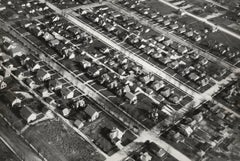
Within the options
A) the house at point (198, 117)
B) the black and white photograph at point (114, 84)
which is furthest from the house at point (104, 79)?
the house at point (198, 117)

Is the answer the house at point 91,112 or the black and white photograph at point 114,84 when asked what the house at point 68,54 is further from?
the house at point 91,112

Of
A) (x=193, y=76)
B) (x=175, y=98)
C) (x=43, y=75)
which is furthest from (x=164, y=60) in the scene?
(x=43, y=75)

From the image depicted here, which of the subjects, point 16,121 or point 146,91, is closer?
point 16,121

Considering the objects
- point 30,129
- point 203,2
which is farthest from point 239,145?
point 203,2

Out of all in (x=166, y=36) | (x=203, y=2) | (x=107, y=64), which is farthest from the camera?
(x=203, y=2)

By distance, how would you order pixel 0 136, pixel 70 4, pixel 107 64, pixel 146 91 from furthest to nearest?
pixel 70 4, pixel 107 64, pixel 146 91, pixel 0 136

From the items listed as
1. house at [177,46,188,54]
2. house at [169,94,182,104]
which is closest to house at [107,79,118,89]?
house at [169,94,182,104]

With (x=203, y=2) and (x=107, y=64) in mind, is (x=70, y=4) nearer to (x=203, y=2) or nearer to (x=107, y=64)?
(x=107, y=64)
